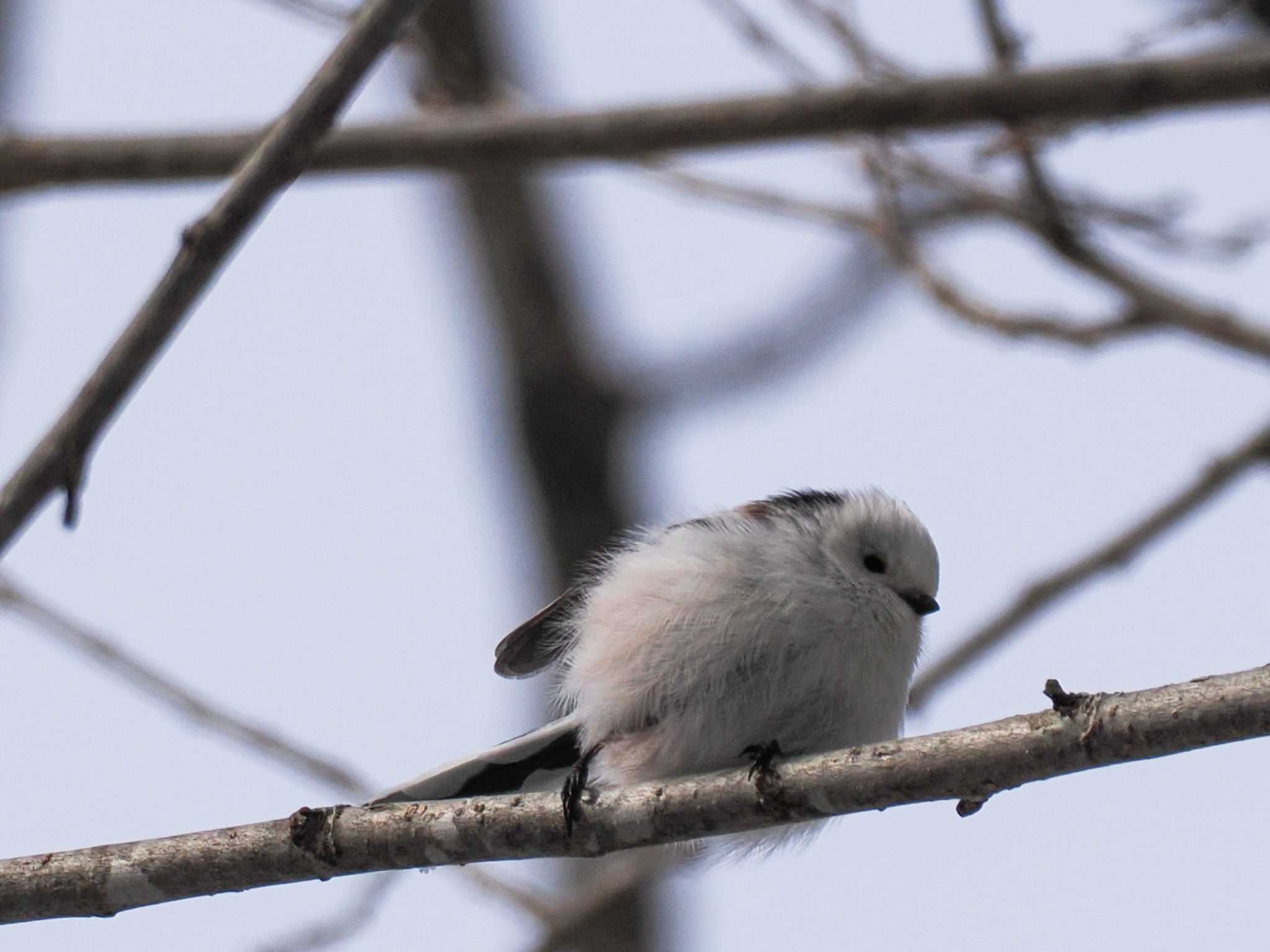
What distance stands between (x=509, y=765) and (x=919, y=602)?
40.9 inches

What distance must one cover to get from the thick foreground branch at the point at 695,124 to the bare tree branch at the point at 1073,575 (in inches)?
46.0

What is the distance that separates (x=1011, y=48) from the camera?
4.00 metres

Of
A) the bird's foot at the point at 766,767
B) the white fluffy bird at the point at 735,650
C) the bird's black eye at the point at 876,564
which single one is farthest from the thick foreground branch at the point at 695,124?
the bird's foot at the point at 766,767

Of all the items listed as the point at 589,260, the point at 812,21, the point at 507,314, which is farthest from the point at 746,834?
the point at 589,260

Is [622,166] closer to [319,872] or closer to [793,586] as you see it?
[793,586]

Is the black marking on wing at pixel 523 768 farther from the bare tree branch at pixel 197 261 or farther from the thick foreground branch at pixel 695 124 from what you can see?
the thick foreground branch at pixel 695 124

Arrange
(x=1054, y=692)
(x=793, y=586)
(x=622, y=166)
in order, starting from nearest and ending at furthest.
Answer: (x=1054, y=692), (x=793, y=586), (x=622, y=166)

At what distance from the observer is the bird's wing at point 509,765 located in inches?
132

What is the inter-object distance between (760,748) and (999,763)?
2.50ft

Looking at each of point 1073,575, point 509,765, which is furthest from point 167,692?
point 1073,575

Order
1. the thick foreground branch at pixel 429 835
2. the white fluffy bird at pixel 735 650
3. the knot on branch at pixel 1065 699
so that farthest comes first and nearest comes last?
the white fluffy bird at pixel 735 650 < the thick foreground branch at pixel 429 835 < the knot on branch at pixel 1065 699

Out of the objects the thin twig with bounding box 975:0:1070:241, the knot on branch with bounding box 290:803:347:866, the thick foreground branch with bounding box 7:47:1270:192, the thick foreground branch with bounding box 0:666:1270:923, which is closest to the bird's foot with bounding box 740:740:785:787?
the thick foreground branch with bounding box 0:666:1270:923

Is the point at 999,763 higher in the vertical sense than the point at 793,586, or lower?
lower

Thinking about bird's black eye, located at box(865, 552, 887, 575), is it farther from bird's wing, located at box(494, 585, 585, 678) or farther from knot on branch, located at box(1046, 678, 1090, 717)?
knot on branch, located at box(1046, 678, 1090, 717)
